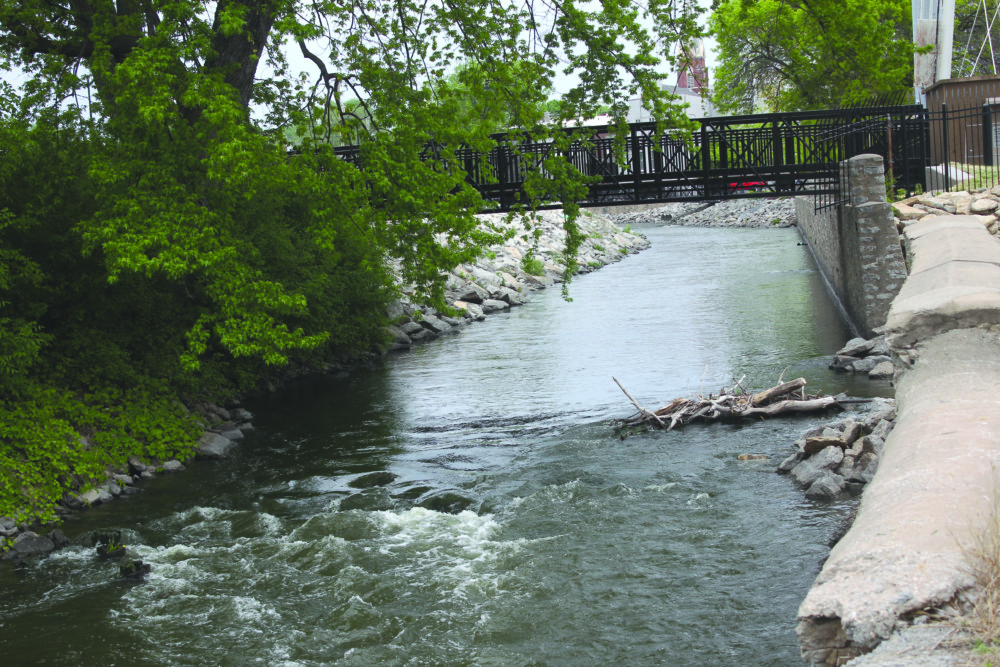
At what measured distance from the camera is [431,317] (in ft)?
78.9

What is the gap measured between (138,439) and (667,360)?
31.6ft

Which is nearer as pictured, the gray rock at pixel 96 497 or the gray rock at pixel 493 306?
the gray rock at pixel 96 497

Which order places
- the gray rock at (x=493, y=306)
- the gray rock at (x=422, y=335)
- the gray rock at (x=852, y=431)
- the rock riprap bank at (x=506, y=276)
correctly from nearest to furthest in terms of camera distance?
the gray rock at (x=852, y=431) → the rock riprap bank at (x=506, y=276) → the gray rock at (x=422, y=335) → the gray rock at (x=493, y=306)

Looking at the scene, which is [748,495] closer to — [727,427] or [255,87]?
[727,427]

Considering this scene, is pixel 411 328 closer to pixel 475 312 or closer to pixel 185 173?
pixel 475 312

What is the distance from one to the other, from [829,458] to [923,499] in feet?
19.8

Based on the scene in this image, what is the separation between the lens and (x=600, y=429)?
1304 centimetres

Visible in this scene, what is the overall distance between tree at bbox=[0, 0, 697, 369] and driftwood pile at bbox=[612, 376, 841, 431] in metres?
3.45

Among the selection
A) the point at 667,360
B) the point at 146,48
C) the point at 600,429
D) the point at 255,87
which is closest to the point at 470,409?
the point at 600,429

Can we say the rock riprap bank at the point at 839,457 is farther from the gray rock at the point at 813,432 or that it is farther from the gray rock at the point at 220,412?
the gray rock at the point at 220,412

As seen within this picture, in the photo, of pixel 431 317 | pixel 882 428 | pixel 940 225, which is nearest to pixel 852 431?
pixel 882 428

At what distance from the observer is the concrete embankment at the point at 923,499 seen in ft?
10.7

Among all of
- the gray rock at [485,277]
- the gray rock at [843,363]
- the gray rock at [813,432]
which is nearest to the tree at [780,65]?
the gray rock at [485,277]

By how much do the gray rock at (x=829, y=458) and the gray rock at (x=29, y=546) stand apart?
824cm
